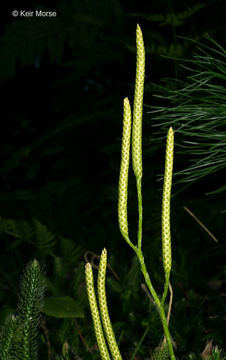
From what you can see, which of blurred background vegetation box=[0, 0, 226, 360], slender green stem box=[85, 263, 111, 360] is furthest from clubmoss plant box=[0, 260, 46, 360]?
blurred background vegetation box=[0, 0, 226, 360]

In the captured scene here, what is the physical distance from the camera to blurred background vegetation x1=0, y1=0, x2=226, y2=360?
125 cm

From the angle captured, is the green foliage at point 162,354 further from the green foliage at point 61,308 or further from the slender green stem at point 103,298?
the green foliage at point 61,308

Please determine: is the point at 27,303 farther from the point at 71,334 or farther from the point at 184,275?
the point at 184,275

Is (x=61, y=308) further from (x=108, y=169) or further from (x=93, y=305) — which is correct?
(x=108, y=169)

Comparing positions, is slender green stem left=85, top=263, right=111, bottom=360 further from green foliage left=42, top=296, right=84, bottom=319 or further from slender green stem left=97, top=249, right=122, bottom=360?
green foliage left=42, top=296, right=84, bottom=319

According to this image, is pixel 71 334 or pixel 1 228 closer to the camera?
pixel 71 334

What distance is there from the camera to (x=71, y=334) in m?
1.29

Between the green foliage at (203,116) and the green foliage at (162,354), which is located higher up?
the green foliage at (203,116)

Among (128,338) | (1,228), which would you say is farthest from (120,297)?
(1,228)

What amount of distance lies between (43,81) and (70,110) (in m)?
0.80

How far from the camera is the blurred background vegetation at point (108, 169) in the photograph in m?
1.25

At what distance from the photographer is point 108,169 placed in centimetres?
246

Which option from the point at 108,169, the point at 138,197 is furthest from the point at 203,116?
the point at 108,169

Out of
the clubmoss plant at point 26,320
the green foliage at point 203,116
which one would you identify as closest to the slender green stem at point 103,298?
the clubmoss plant at point 26,320
